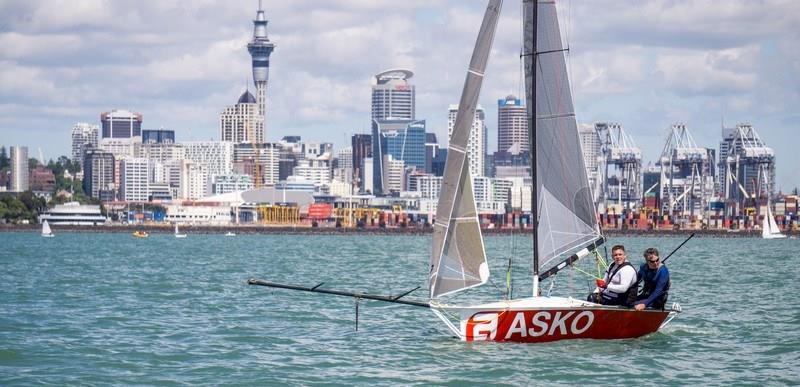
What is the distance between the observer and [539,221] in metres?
23.5

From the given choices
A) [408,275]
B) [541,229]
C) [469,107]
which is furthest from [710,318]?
[408,275]

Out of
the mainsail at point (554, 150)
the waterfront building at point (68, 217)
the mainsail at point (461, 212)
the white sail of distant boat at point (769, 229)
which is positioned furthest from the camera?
the waterfront building at point (68, 217)

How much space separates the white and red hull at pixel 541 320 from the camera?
22.4 metres

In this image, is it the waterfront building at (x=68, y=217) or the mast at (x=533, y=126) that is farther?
the waterfront building at (x=68, y=217)

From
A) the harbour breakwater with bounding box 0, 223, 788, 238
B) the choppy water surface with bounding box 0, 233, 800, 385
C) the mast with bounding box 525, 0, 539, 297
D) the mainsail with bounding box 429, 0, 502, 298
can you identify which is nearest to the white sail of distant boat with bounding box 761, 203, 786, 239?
the harbour breakwater with bounding box 0, 223, 788, 238

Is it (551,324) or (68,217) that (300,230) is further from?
(551,324)

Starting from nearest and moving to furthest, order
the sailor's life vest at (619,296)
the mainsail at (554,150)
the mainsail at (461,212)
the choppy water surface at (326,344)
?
the choppy water surface at (326,344)
the mainsail at (461,212)
the sailor's life vest at (619,296)
the mainsail at (554,150)

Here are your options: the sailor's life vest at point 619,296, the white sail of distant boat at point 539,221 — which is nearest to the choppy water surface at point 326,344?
the white sail of distant boat at point 539,221

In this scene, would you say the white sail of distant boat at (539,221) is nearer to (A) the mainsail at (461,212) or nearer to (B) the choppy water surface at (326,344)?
(A) the mainsail at (461,212)

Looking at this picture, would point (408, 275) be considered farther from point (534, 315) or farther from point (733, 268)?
point (534, 315)

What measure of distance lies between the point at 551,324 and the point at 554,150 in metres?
2.86

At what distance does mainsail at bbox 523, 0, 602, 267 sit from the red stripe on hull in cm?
128

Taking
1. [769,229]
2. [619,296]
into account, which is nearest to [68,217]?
[769,229]

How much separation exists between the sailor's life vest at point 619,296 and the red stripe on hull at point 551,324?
0.26m
